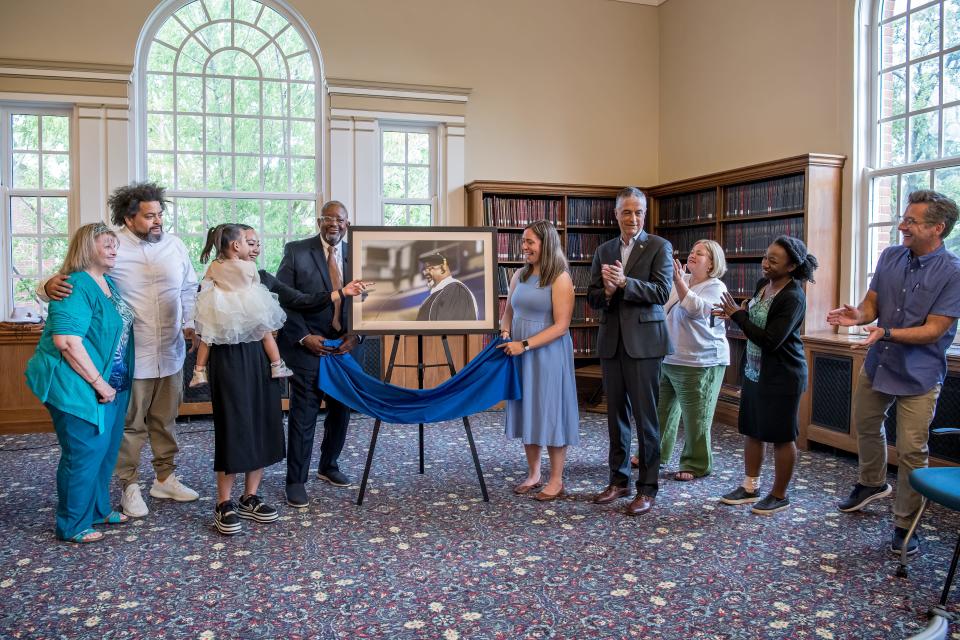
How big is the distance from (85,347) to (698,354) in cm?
322

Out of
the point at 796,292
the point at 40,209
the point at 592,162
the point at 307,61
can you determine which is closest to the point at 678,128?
the point at 592,162

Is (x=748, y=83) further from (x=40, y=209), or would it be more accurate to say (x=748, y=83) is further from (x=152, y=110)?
(x=40, y=209)

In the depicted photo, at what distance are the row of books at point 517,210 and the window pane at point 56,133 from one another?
3.68 meters

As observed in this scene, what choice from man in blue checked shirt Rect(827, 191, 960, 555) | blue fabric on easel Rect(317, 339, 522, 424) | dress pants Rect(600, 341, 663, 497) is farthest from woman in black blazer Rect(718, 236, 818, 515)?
blue fabric on easel Rect(317, 339, 522, 424)

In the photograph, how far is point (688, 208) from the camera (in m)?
6.94

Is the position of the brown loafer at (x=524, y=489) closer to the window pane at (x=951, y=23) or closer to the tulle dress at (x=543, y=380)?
the tulle dress at (x=543, y=380)

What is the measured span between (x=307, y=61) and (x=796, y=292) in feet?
16.8

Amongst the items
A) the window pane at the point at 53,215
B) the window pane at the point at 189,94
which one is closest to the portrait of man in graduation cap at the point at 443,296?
the window pane at the point at 189,94

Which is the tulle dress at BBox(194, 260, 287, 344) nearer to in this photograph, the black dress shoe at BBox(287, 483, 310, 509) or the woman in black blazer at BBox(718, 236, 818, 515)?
the black dress shoe at BBox(287, 483, 310, 509)

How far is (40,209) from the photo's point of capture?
21.1ft

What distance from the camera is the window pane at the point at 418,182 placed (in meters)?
7.19

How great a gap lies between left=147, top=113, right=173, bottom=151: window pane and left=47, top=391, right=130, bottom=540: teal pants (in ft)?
12.6

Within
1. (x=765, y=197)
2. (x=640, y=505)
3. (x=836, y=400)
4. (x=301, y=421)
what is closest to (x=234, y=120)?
(x=301, y=421)

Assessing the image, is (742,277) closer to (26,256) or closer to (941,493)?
(941,493)
